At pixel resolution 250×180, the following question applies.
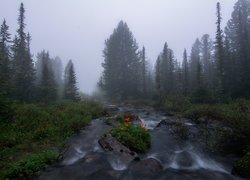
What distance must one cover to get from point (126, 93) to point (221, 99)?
20.4 m

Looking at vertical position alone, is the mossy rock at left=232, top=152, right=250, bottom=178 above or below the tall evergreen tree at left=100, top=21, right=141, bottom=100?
below

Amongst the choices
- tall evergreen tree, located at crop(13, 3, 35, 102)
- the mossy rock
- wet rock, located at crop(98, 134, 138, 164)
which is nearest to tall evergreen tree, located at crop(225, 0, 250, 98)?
the mossy rock

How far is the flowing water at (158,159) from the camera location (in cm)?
758

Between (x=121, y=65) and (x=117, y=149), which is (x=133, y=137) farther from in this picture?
(x=121, y=65)

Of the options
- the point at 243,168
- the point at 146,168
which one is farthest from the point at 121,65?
the point at 243,168

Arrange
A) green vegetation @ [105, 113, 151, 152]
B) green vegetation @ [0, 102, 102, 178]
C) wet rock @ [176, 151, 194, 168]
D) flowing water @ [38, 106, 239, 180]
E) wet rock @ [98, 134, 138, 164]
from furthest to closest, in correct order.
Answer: green vegetation @ [105, 113, 151, 152], wet rock @ [98, 134, 138, 164], wet rock @ [176, 151, 194, 168], green vegetation @ [0, 102, 102, 178], flowing water @ [38, 106, 239, 180]

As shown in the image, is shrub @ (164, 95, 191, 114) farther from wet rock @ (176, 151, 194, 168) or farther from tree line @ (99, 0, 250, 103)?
wet rock @ (176, 151, 194, 168)

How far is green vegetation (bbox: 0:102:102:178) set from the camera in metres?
7.73

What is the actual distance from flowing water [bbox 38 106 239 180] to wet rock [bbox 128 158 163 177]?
0.47ft

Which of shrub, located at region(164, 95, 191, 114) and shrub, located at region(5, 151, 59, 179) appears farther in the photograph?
shrub, located at region(164, 95, 191, 114)

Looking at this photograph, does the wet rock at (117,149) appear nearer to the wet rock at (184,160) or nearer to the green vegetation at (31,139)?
the wet rock at (184,160)

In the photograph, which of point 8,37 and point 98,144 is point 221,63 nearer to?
point 98,144

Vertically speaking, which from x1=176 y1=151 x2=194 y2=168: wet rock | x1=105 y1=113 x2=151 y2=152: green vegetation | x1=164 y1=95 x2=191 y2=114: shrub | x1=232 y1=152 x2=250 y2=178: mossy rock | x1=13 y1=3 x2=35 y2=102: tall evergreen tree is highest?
x1=13 y1=3 x2=35 y2=102: tall evergreen tree

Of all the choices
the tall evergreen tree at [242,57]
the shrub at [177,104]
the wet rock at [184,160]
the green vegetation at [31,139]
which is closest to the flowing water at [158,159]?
the wet rock at [184,160]
